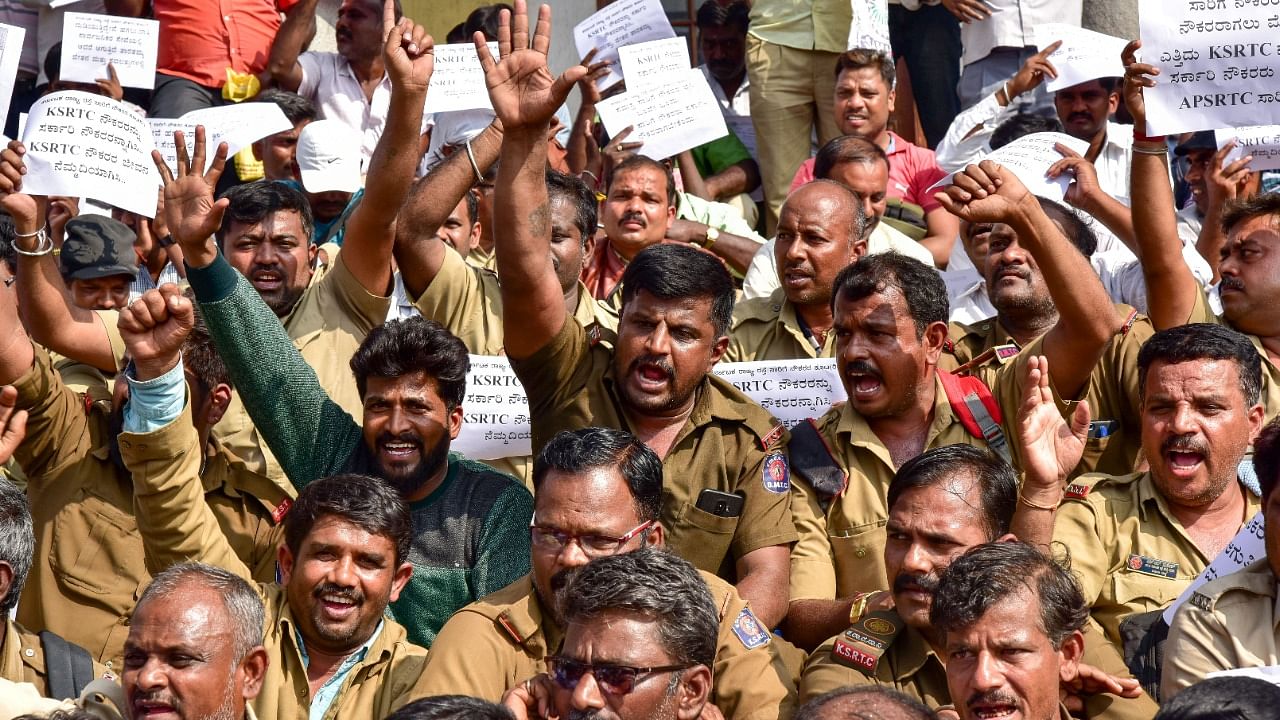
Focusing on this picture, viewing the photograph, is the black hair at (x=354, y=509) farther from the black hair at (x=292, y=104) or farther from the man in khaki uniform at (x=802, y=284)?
the black hair at (x=292, y=104)

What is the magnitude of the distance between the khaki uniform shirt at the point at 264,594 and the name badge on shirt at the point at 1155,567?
2122 mm

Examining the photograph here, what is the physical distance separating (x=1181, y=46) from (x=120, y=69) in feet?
16.6

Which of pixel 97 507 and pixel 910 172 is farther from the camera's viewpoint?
pixel 910 172

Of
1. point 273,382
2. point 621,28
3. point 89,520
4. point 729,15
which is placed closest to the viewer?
point 273,382

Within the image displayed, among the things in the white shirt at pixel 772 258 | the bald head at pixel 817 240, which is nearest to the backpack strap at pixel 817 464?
the bald head at pixel 817 240

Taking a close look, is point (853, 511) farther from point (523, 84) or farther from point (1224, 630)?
point (523, 84)

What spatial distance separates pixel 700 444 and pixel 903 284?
38.0 inches

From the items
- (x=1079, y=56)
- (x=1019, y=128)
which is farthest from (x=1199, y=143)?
(x=1019, y=128)

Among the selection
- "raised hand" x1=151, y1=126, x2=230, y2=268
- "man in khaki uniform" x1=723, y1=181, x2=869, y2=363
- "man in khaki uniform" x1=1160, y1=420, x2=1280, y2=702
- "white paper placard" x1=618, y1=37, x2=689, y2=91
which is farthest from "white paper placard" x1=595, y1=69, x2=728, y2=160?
"man in khaki uniform" x1=1160, y1=420, x2=1280, y2=702

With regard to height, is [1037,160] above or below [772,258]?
above

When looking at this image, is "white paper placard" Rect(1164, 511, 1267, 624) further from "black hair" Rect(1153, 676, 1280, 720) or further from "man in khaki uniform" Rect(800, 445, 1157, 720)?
"black hair" Rect(1153, 676, 1280, 720)

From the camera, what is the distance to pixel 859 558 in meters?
5.80

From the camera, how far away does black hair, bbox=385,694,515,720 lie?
374 cm

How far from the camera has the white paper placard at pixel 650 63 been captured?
8734 millimetres
